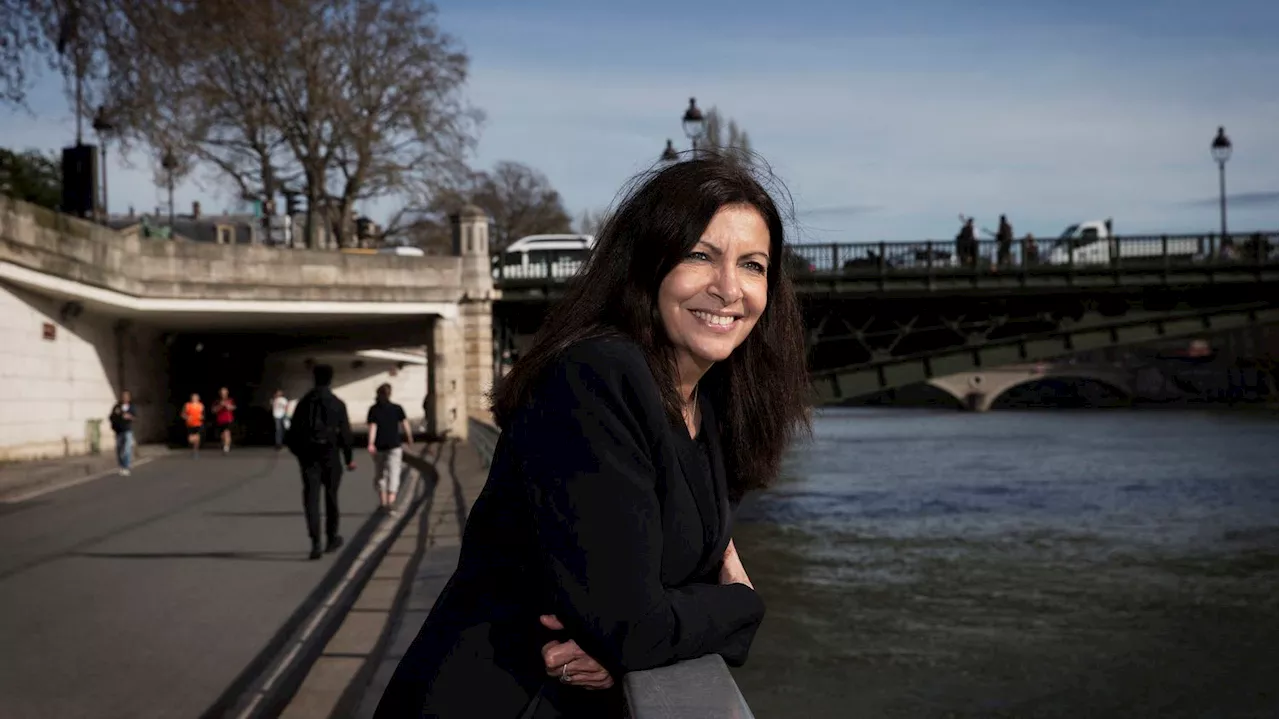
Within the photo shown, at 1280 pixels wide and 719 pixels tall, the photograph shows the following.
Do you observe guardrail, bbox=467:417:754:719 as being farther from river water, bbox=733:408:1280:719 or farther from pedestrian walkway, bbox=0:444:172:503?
pedestrian walkway, bbox=0:444:172:503

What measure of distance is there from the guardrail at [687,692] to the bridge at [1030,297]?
968 inches

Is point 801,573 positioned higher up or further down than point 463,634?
further down

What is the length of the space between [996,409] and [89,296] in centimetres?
6977

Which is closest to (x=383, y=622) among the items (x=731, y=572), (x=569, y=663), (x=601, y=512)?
(x=731, y=572)

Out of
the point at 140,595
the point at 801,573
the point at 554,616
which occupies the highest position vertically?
the point at 554,616

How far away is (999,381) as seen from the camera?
8431 cm

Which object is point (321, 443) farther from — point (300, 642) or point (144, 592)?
point (300, 642)

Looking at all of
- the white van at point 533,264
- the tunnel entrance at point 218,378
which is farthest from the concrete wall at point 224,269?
the tunnel entrance at point 218,378

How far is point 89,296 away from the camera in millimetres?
23094

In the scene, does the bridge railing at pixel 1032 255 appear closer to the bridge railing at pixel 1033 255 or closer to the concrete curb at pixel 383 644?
the bridge railing at pixel 1033 255

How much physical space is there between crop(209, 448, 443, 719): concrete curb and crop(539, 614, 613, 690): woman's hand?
462 centimetres

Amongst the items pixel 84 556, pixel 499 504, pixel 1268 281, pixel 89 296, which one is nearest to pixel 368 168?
pixel 89 296

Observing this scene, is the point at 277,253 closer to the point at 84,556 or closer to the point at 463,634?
the point at 84,556

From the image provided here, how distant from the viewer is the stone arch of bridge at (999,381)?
8288 cm
